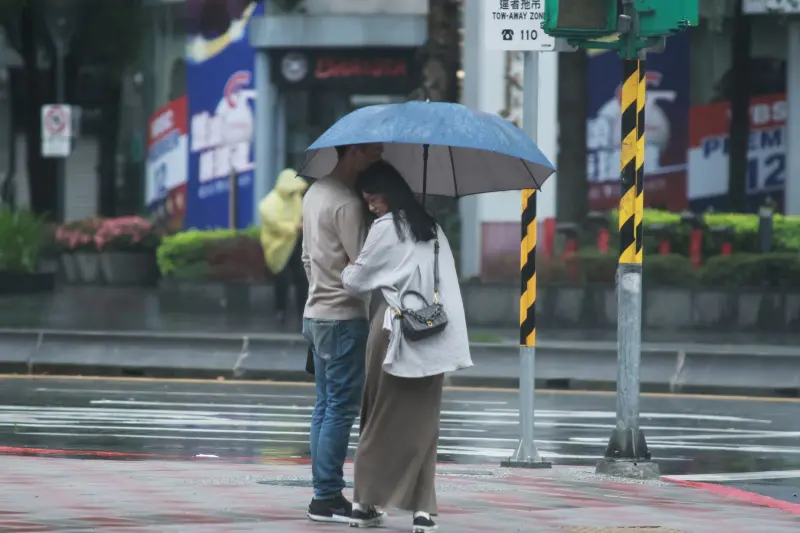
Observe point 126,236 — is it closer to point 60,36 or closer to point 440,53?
point 60,36

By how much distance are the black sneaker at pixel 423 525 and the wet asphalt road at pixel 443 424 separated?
2.98 m

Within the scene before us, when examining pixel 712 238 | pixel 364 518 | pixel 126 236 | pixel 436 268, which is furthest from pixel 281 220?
pixel 436 268

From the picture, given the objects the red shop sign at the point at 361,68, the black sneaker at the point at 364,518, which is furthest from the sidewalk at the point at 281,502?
the red shop sign at the point at 361,68

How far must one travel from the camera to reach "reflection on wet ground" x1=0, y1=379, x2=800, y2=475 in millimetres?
12047

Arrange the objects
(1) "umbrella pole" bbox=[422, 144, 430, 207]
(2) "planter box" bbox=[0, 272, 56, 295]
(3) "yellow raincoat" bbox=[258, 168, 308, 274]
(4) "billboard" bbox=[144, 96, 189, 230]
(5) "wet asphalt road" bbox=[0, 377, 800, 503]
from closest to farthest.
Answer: (1) "umbrella pole" bbox=[422, 144, 430, 207], (5) "wet asphalt road" bbox=[0, 377, 800, 503], (3) "yellow raincoat" bbox=[258, 168, 308, 274], (2) "planter box" bbox=[0, 272, 56, 295], (4) "billboard" bbox=[144, 96, 189, 230]

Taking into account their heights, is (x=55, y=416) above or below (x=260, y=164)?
below

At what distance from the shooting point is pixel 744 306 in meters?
20.9

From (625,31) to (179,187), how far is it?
19876 millimetres

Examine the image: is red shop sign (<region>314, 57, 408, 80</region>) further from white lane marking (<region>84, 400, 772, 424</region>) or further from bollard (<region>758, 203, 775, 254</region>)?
white lane marking (<region>84, 400, 772, 424</region>)

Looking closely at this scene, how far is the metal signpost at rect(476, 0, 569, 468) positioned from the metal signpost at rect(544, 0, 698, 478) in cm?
33

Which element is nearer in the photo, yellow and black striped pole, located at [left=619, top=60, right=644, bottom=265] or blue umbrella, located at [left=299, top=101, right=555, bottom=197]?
blue umbrella, located at [left=299, top=101, right=555, bottom=197]

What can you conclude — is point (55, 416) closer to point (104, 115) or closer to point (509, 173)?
point (509, 173)

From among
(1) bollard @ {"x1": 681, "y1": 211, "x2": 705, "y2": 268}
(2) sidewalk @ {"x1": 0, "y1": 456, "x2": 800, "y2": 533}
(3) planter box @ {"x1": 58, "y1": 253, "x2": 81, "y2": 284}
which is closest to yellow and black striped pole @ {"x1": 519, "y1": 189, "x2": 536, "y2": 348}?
(2) sidewalk @ {"x1": 0, "y1": 456, "x2": 800, "y2": 533}

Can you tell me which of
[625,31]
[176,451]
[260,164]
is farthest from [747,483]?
[260,164]
